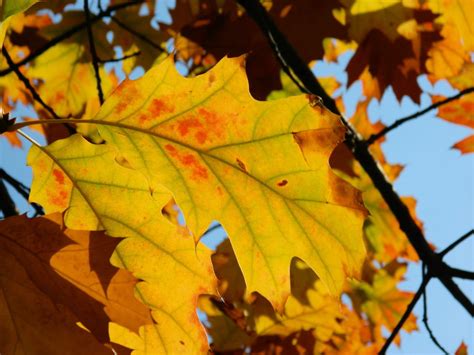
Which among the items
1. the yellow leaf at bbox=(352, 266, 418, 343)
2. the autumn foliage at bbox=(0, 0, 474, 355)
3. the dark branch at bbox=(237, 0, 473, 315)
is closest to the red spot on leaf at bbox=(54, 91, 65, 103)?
the dark branch at bbox=(237, 0, 473, 315)

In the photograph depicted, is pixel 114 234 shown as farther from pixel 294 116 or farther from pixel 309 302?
pixel 309 302

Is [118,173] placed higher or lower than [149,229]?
higher

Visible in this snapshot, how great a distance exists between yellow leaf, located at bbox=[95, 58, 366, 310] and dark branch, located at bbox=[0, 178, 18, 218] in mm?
958

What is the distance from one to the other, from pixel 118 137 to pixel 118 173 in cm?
8

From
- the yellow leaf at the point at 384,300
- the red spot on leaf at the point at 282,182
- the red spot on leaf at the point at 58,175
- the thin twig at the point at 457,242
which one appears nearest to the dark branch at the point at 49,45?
the red spot on leaf at the point at 58,175

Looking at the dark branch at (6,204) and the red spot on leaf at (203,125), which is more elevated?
the dark branch at (6,204)

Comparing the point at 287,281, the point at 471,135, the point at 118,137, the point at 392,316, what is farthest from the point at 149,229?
the point at 392,316

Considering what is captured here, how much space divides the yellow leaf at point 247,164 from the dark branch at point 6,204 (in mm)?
958

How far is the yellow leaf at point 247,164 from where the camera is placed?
1229mm

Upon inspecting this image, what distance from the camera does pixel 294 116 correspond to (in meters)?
1.21

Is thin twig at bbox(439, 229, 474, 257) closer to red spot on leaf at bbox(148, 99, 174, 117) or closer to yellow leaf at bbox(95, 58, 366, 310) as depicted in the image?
yellow leaf at bbox(95, 58, 366, 310)

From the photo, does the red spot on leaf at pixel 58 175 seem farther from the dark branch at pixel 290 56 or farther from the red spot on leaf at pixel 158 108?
the dark branch at pixel 290 56

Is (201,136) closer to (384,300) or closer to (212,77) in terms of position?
(212,77)

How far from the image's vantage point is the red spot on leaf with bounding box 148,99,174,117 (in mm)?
1276
